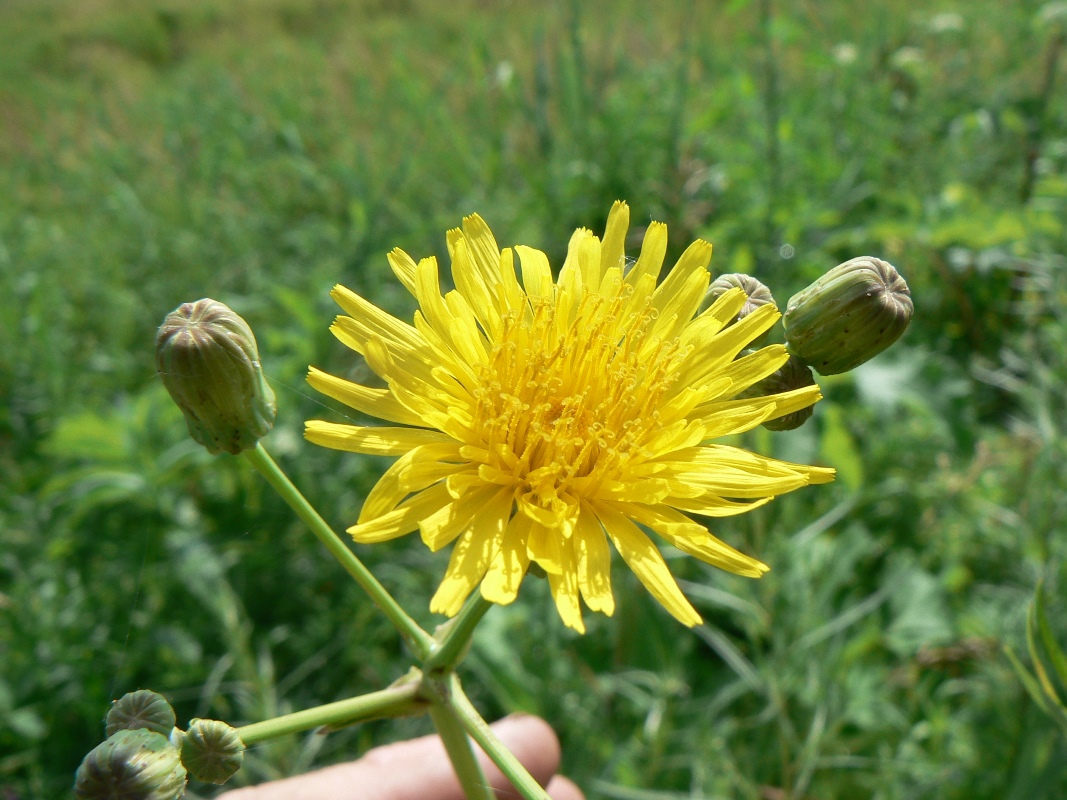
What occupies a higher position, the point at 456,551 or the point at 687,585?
the point at 456,551

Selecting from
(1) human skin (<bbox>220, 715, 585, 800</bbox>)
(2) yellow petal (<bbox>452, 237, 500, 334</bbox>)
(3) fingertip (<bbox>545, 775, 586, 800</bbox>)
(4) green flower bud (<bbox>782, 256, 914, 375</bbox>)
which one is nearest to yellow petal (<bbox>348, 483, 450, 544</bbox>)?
(2) yellow petal (<bbox>452, 237, 500, 334</bbox>)

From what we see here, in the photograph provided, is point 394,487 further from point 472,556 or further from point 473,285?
point 473,285

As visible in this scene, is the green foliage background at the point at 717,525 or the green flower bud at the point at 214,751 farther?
the green foliage background at the point at 717,525

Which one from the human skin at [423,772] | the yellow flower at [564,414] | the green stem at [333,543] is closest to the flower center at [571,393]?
the yellow flower at [564,414]

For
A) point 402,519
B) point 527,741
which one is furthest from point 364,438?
point 527,741

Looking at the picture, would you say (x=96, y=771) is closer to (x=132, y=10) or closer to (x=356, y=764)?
(x=356, y=764)

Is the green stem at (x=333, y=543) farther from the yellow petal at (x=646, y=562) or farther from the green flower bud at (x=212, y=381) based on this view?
the yellow petal at (x=646, y=562)

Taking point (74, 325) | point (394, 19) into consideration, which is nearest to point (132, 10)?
point (394, 19)
